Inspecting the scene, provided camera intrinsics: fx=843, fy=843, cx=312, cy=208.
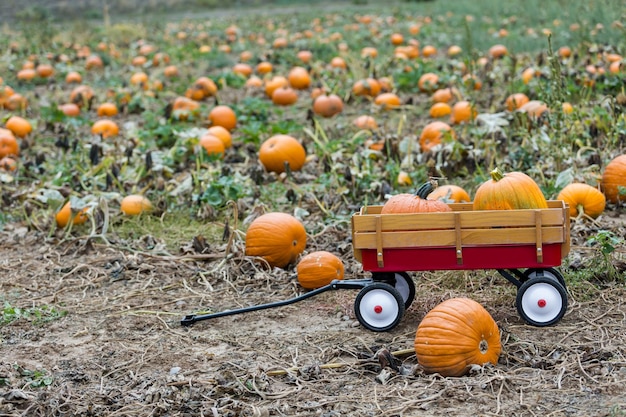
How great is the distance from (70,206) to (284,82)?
5002 mm

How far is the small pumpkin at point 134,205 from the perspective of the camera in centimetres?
626

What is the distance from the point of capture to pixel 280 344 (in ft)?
13.4

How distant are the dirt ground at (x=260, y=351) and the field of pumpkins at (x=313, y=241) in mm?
15

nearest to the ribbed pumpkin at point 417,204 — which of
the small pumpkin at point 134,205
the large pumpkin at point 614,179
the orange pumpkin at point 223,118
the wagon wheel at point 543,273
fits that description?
the wagon wheel at point 543,273

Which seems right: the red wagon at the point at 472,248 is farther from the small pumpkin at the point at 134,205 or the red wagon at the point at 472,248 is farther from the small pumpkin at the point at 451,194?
the small pumpkin at the point at 134,205

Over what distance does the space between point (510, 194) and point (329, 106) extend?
515 centimetres

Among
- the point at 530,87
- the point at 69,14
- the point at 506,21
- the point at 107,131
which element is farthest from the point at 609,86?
the point at 69,14

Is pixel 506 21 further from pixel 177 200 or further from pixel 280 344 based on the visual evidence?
pixel 280 344

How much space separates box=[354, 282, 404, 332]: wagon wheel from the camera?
13.4ft

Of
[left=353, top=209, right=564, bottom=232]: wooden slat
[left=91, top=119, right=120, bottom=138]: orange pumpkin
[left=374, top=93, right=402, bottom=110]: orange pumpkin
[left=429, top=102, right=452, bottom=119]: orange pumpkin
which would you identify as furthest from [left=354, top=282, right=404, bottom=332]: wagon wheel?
[left=374, top=93, right=402, bottom=110]: orange pumpkin

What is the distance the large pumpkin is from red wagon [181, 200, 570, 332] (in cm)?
174

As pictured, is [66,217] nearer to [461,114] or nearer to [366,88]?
[461,114]

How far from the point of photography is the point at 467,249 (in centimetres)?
403

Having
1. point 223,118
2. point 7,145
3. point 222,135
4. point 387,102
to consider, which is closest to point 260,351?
point 222,135
